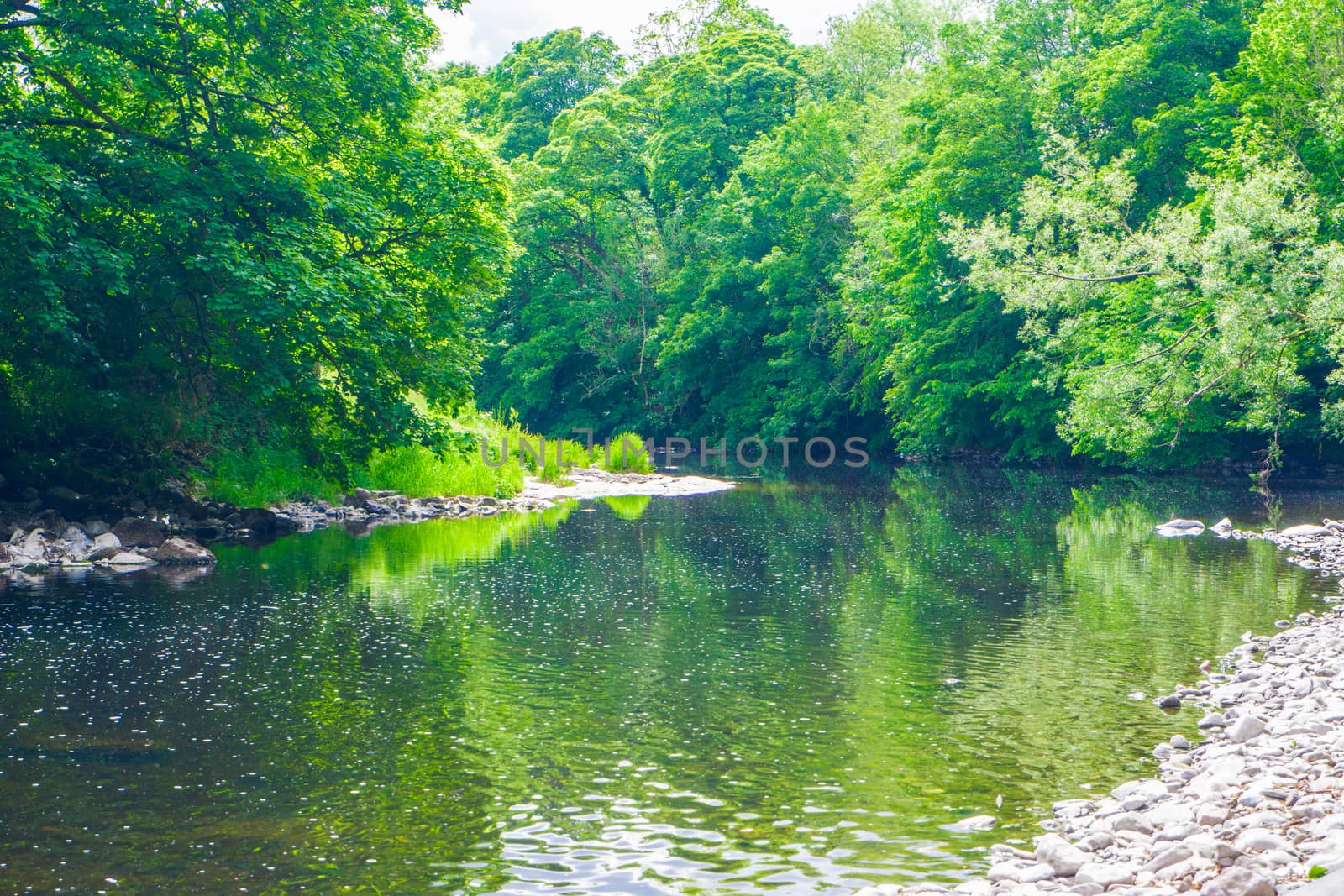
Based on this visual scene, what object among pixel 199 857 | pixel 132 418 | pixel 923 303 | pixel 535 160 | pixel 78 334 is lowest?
pixel 199 857

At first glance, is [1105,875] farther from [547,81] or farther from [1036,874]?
A: [547,81]

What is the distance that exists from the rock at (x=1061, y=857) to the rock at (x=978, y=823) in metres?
0.71

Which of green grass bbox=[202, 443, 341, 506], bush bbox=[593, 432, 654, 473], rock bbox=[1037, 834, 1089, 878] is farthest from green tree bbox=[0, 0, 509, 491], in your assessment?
rock bbox=[1037, 834, 1089, 878]

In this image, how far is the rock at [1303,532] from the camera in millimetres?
19031

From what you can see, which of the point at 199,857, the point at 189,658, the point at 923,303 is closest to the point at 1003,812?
the point at 199,857

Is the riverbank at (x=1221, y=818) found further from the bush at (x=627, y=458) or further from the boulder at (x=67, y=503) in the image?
the bush at (x=627, y=458)

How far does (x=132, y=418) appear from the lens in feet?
66.3

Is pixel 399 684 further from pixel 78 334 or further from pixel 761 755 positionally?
pixel 78 334

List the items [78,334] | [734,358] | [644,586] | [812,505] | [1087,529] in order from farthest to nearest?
1. [734,358]
2. [812,505]
3. [1087,529]
4. [78,334]
5. [644,586]

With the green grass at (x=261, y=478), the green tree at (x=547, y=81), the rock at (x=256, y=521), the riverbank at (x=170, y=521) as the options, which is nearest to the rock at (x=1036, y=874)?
the riverbank at (x=170, y=521)

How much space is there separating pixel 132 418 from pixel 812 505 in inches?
570

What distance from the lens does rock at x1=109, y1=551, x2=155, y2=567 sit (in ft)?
56.8

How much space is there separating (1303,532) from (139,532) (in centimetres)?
1863

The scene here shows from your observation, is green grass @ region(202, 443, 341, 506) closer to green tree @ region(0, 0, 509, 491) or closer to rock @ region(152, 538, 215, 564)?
green tree @ region(0, 0, 509, 491)
